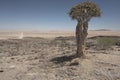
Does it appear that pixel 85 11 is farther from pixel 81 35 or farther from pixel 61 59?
pixel 61 59

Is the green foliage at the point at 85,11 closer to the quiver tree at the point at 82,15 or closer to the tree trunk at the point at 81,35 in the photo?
the quiver tree at the point at 82,15

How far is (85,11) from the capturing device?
1477cm

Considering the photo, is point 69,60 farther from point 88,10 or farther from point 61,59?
point 88,10

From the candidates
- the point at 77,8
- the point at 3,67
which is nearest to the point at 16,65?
the point at 3,67

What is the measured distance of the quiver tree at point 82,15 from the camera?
49.0 ft

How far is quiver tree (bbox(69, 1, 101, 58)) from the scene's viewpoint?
49.0 feet

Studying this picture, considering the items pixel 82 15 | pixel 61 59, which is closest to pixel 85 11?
pixel 82 15

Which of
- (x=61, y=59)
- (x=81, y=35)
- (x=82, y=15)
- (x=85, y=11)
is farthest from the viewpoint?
(x=61, y=59)

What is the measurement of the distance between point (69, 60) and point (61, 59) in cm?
Answer: 90

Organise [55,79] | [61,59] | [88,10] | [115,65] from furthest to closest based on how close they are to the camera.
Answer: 1. [61,59]
2. [88,10]
3. [115,65]
4. [55,79]

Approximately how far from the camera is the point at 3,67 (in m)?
15.0

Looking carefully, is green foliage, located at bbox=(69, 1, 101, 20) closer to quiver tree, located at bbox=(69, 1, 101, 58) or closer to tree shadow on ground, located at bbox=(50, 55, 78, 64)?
quiver tree, located at bbox=(69, 1, 101, 58)

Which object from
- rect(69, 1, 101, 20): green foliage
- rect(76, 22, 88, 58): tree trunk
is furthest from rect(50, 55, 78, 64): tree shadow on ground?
rect(69, 1, 101, 20): green foliage

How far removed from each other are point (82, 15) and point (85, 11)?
38cm
